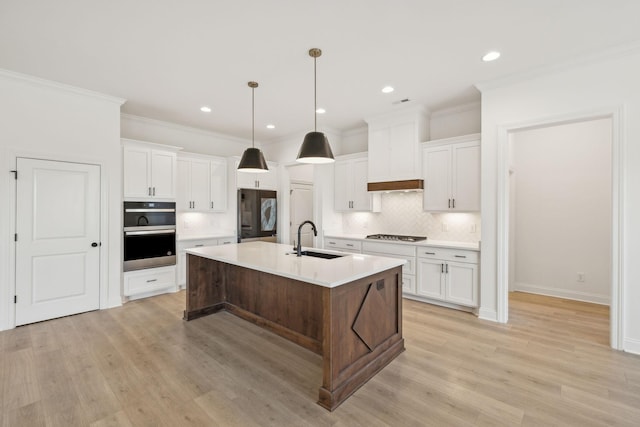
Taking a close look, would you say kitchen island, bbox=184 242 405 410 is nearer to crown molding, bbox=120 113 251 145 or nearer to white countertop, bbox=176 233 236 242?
white countertop, bbox=176 233 236 242

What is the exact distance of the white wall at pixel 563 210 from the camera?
4.24 metres

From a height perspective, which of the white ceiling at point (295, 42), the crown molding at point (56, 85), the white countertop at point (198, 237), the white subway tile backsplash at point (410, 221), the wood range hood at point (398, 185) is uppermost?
the white ceiling at point (295, 42)

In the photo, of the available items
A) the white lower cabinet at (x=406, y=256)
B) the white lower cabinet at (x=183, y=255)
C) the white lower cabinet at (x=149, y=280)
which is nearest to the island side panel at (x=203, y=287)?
the white lower cabinet at (x=183, y=255)

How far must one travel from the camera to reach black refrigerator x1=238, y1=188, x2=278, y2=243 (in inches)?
225

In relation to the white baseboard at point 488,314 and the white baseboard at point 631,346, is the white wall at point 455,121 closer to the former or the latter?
the white baseboard at point 488,314

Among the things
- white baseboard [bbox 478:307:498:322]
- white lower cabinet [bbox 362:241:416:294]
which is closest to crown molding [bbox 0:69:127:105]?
white lower cabinet [bbox 362:241:416:294]

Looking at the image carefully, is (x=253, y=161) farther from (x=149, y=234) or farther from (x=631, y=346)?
(x=631, y=346)

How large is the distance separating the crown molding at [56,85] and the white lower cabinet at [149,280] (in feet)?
8.00

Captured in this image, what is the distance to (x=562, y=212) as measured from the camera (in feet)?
14.9

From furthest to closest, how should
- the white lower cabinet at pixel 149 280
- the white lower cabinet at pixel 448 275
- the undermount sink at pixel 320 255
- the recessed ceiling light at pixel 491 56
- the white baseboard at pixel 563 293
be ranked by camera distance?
the white lower cabinet at pixel 149 280
the white baseboard at pixel 563 293
the white lower cabinet at pixel 448 275
the undermount sink at pixel 320 255
the recessed ceiling light at pixel 491 56

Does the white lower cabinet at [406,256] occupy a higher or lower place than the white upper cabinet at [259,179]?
lower

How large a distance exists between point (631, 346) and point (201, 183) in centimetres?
600

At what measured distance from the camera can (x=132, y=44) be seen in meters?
2.78

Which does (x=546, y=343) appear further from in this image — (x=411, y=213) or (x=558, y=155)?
(x=558, y=155)
